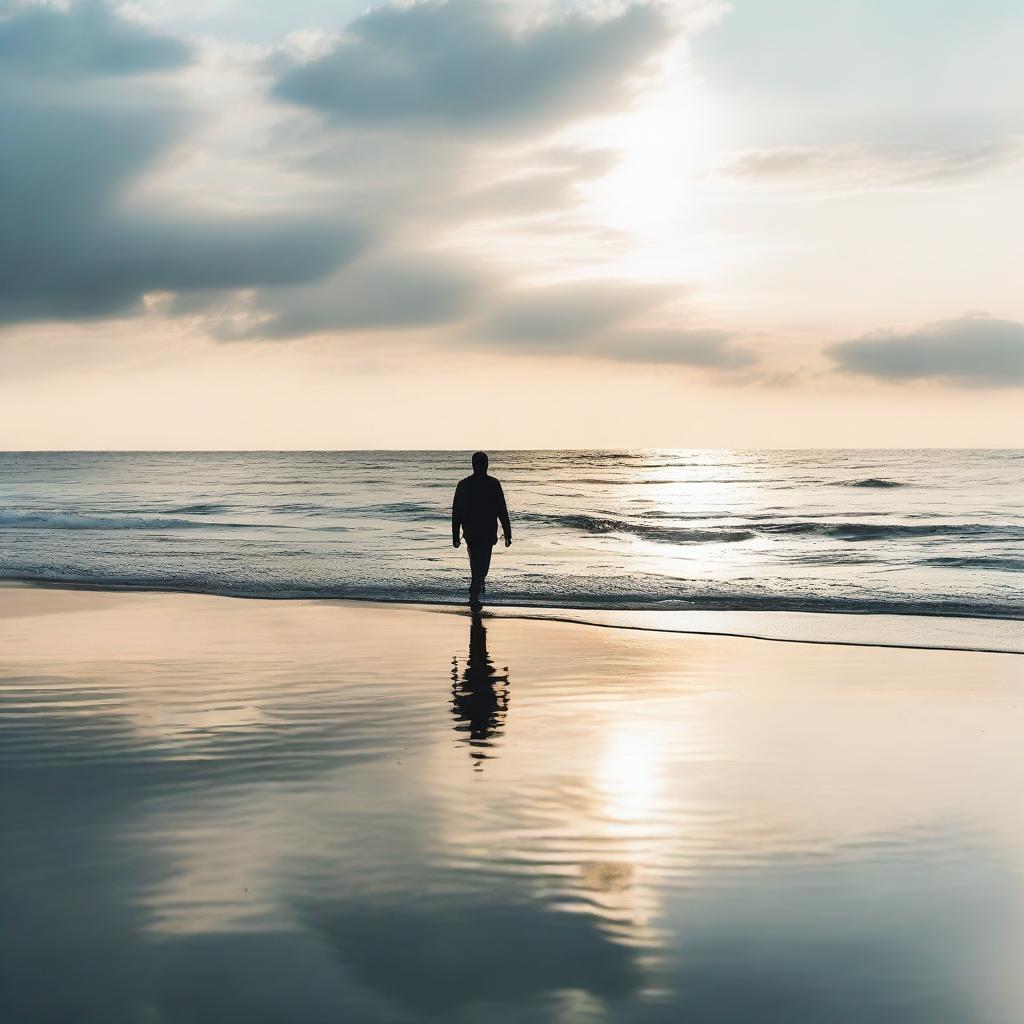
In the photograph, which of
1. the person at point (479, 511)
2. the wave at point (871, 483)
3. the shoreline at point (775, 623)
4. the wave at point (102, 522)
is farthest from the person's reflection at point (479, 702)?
the wave at point (871, 483)

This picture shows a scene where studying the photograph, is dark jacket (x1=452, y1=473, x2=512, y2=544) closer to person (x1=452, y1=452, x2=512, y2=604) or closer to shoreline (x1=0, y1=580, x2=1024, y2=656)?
person (x1=452, y1=452, x2=512, y2=604)

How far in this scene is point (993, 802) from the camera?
566 cm

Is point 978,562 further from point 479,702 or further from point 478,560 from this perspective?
point 479,702

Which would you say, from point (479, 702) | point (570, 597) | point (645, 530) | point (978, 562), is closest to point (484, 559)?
point (570, 597)

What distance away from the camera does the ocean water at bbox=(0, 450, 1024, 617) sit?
1656cm

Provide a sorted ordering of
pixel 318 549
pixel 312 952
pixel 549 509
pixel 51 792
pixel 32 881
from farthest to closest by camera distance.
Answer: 1. pixel 549 509
2. pixel 318 549
3. pixel 51 792
4. pixel 32 881
5. pixel 312 952

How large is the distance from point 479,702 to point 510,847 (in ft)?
10.9

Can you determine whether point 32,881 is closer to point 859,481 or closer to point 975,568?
point 975,568

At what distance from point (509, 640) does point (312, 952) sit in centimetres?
A: 780

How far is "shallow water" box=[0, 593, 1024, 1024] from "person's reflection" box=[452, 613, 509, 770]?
4 centimetres

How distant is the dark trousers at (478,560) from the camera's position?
14.5 metres

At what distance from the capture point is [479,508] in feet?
46.2

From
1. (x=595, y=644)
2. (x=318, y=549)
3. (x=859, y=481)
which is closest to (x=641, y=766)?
(x=595, y=644)

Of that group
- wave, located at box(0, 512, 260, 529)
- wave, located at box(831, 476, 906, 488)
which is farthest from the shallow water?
wave, located at box(831, 476, 906, 488)
